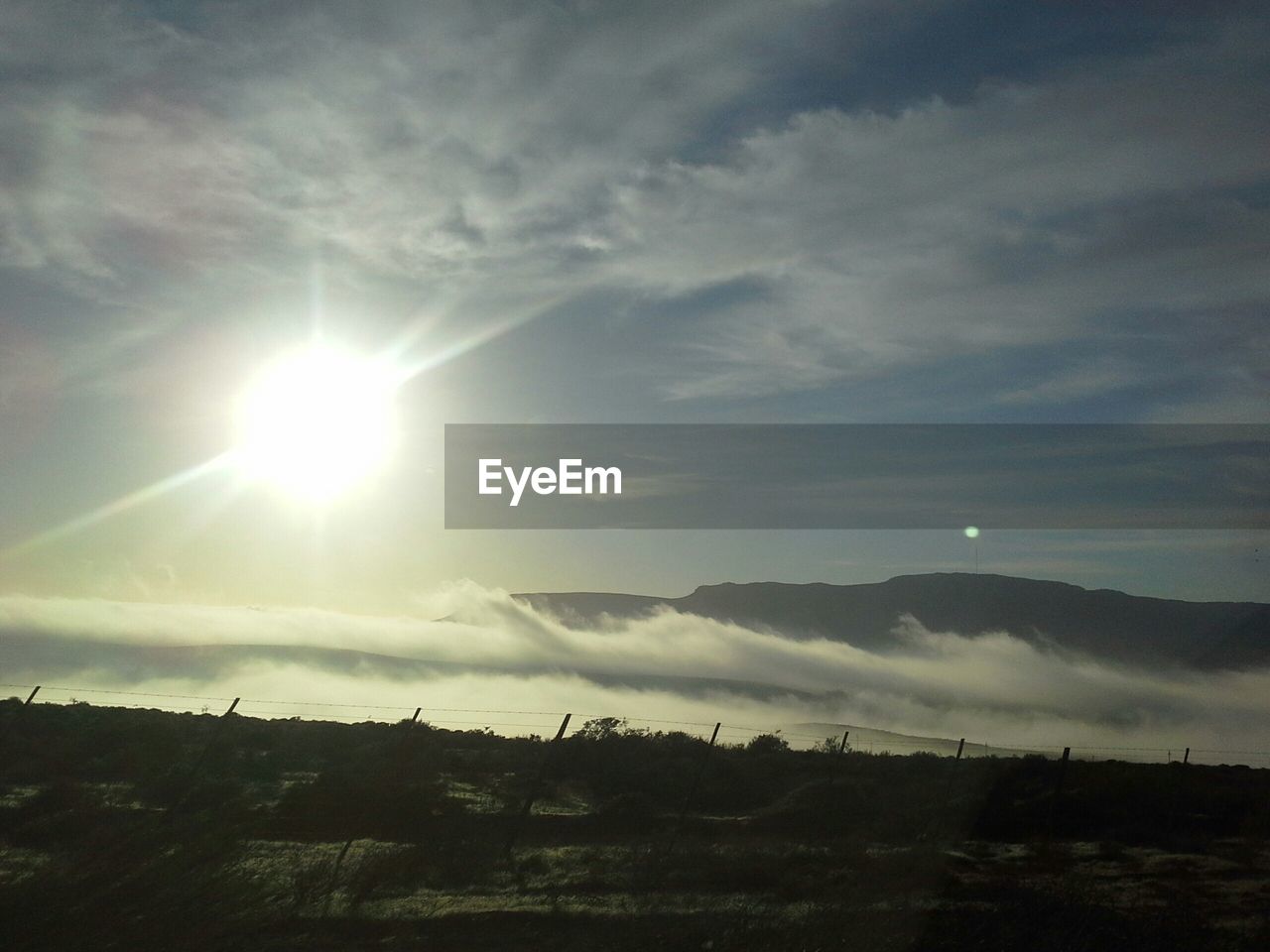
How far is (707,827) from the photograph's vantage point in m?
21.7

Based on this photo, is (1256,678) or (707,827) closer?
(707,827)

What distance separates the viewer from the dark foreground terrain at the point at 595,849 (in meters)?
13.9

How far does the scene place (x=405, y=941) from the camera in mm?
13648

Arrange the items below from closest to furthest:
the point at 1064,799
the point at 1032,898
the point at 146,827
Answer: the point at 1032,898 < the point at 146,827 < the point at 1064,799

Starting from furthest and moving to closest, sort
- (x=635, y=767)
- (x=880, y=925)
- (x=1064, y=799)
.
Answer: (x=635, y=767), (x=1064, y=799), (x=880, y=925)

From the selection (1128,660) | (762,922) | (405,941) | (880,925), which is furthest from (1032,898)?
(1128,660)

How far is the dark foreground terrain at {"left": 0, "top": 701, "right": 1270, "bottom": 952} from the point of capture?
1392cm

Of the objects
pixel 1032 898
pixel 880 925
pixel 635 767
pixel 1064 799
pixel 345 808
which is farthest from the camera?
pixel 635 767

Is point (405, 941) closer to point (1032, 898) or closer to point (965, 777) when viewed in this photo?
point (1032, 898)

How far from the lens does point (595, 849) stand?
61.8ft

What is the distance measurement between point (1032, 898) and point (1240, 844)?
34.2 ft

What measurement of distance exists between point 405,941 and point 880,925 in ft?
22.3

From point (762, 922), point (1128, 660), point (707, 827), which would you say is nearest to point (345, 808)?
point (707, 827)

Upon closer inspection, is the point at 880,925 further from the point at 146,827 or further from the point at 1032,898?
the point at 146,827
